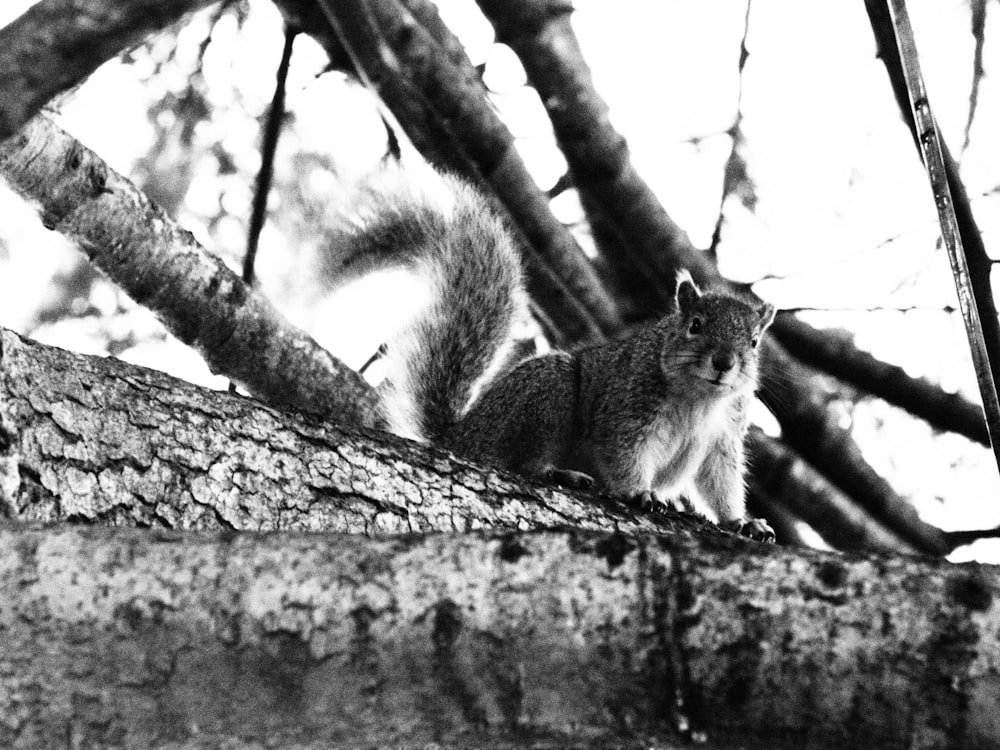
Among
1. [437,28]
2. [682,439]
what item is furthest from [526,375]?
[437,28]

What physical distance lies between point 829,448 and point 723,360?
59 centimetres

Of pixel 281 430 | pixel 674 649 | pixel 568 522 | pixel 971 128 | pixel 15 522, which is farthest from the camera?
pixel 971 128

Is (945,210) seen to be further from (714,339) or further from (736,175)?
(736,175)

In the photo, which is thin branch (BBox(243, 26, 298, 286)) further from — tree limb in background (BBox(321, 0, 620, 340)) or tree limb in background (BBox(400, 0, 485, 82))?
tree limb in background (BBox(400, 0, 485, 82))

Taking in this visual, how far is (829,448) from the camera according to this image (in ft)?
13.4

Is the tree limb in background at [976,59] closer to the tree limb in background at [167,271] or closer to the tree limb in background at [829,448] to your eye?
the tree limb in background at [829,448]

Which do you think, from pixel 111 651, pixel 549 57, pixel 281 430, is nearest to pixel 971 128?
pixel 549 57

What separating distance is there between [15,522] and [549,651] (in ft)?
1.92

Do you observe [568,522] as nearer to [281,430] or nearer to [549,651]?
[281,430]

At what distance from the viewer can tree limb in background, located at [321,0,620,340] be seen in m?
3.70

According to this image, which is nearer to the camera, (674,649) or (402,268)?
(674,649)

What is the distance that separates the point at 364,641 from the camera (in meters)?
1.24

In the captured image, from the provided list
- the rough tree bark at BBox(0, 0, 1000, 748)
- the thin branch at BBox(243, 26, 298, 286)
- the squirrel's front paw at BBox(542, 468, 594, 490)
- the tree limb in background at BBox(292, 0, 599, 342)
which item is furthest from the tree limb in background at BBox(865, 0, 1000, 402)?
the thin branch at BBox(243, 26, 298, 286)

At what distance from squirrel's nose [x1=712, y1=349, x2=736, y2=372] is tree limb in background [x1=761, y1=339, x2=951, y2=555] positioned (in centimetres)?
41
